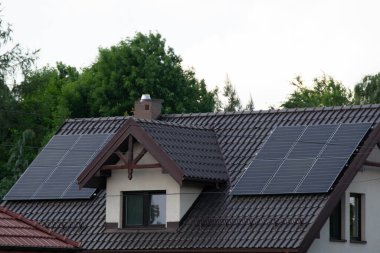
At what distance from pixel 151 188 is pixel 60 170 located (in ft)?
14.7

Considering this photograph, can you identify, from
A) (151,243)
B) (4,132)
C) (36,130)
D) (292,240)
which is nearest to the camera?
(292,240)

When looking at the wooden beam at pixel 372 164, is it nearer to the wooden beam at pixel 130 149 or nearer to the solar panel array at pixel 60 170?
the wooden beam at pixel 130 149

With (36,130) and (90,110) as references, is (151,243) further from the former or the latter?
(90,110)

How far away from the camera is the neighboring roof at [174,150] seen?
121 ft

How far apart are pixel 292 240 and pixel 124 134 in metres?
5.69

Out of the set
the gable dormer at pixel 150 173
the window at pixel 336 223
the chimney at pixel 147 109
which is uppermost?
the chimney at pixel 147 109

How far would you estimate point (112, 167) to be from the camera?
124 feet

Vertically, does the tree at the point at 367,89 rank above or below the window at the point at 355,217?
above

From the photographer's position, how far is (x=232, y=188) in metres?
37.5

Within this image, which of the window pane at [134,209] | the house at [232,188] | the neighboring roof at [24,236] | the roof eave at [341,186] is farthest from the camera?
the window pane at [134,209]

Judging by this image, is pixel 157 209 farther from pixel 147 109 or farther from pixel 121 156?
pixel 147 109

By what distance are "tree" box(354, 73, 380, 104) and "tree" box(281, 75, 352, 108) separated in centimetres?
87

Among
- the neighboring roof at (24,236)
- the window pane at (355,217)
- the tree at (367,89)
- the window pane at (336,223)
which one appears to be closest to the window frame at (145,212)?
the window pane at (336,223)

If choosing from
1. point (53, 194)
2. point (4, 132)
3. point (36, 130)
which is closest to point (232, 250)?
point (53, 194)
